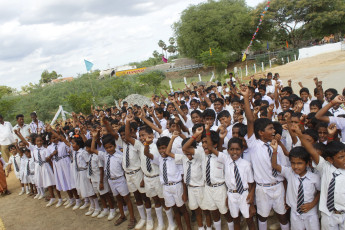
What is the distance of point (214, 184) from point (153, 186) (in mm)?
1070

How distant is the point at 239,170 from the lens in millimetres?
Result: 2711

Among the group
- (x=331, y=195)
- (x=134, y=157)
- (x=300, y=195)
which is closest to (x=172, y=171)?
(x=134, y=157)

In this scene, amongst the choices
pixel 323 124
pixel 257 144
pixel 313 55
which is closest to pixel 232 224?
pixel 257 144

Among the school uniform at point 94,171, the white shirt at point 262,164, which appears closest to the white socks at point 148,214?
the school uniform at point 94,171

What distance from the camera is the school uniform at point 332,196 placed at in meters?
2.20

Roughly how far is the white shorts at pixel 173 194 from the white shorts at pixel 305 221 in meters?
1.40

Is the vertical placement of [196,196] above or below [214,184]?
below

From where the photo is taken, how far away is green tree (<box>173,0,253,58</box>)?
2919cm

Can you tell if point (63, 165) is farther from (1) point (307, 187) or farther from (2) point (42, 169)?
(1) point (307, 187)

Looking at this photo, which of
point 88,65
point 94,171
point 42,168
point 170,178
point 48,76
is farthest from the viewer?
point 48,76

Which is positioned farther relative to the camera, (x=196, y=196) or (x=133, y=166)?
(x=133, y=166)

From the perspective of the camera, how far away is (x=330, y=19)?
2581 centimetres

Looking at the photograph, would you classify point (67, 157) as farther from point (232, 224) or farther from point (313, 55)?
point (313, 55)

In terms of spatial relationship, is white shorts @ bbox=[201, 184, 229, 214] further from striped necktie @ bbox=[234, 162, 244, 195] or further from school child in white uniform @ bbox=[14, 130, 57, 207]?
school child in white uniform @ bbox=[14, 130, 57, 207]
